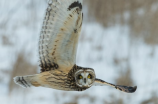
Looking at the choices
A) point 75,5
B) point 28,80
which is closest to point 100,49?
point 28,80

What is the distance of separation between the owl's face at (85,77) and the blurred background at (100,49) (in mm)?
1602

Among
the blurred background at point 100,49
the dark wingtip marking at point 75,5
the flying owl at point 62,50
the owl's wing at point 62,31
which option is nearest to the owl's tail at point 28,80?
the flying owl at point 62,50

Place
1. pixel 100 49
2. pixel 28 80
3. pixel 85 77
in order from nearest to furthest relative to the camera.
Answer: pixel 85 77, pixel 28 80, pixel 100 49

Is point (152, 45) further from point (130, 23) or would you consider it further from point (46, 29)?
point (46, 29)

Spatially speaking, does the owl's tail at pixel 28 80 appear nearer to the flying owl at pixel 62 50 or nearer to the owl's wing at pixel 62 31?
the flying owl at pixel 62 50

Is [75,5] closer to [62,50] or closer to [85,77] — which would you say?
[62,50]

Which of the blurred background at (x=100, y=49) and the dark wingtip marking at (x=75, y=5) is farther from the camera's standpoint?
the blurred background at (x=100, y=49)

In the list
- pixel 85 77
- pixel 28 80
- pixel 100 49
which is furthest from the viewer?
pixel 100 49

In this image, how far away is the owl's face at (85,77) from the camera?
154 cm

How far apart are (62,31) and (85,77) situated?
0.80 ft

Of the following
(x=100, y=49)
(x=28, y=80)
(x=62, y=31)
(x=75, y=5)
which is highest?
(x=75, y=5)

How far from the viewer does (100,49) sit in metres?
4.18

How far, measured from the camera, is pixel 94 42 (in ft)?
13.6

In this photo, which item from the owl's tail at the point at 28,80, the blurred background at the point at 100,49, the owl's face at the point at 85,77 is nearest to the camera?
the owl's face at the point at 85,77
